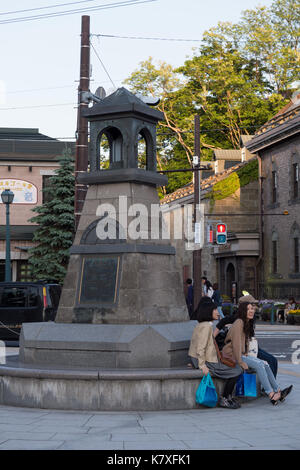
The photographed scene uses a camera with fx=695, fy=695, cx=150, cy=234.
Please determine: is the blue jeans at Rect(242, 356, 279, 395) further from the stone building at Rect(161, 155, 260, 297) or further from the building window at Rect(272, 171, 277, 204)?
the building window at Rect(272, 171, 277, 204)

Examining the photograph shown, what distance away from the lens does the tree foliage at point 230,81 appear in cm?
5397

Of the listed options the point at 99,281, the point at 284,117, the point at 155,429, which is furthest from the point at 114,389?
the point at 284,117

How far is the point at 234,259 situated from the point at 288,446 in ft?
116

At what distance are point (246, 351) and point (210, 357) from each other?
0.78 m

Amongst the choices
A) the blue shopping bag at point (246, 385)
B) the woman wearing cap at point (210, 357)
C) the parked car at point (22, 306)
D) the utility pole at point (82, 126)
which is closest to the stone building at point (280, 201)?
the utility pole at point (82, 126)

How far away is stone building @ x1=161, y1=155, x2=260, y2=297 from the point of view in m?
41.2

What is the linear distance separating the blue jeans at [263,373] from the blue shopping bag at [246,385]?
12 cm

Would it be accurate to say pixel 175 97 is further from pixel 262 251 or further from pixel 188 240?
pixel 262 251

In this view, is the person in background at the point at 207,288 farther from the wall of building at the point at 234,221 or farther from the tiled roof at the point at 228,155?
the tiled roof at the point at 228,155

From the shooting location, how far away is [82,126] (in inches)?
744

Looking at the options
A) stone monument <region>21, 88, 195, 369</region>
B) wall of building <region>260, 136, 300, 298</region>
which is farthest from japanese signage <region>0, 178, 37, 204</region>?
Result: stone monument <region>21, 88, 195, 369</region>

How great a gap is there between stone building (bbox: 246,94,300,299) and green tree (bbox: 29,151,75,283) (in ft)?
33.2

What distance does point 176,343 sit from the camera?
10.5m

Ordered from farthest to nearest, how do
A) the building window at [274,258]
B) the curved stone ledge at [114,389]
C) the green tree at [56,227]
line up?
the building window at [274,258]
the green tree at [56,227]
the curved stone ledge at [114,389]
